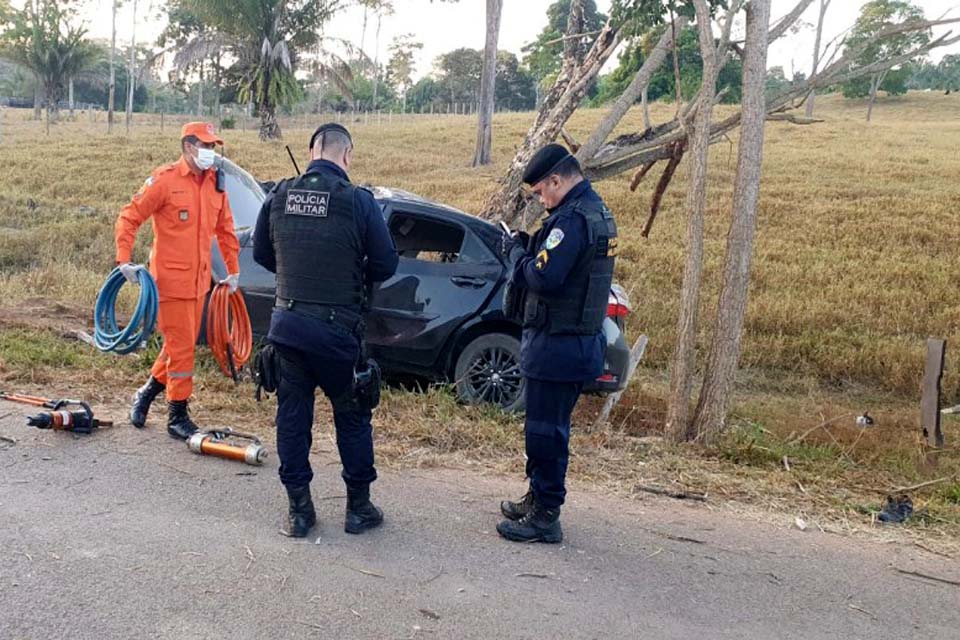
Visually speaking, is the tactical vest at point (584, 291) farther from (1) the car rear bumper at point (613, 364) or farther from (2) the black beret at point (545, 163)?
(1) the car rear bumper at point (613, 364)

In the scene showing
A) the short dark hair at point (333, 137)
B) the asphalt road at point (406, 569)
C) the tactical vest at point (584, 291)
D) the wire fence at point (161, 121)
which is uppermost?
the wire fence at point (161, 121)

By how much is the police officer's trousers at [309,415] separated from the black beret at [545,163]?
→ 119cm

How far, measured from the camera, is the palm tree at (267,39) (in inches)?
1077

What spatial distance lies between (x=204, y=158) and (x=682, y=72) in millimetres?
20559

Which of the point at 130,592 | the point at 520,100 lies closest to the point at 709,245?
the point at 130,592

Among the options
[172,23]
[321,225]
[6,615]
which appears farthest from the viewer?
[172,23]

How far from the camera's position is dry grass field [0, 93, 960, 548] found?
4.95m

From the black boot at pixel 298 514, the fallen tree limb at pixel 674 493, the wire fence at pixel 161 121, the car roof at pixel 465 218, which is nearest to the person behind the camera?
the black boot at pixel 298 514

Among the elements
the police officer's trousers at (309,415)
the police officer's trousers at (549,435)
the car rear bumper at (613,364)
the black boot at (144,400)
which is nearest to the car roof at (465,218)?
the car rear bumper at (613,364)

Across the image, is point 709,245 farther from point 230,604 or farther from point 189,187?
point 230,604

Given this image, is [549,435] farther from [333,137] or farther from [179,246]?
[179,246]

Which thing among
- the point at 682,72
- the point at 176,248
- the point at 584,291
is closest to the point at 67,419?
the point at 176,248

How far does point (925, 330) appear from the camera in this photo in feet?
34.2

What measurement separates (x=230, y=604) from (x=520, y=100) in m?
72.2
